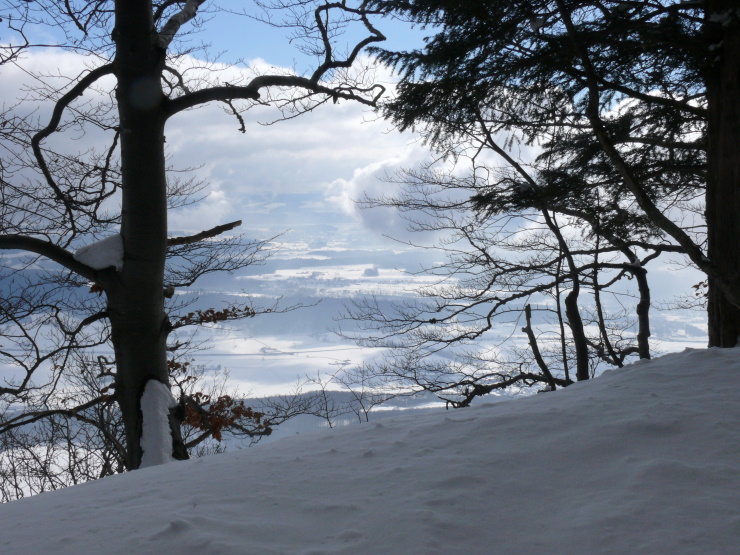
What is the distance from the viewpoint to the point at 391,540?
156 cm

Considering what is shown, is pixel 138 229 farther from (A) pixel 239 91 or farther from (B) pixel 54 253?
(A) pixel 239 91

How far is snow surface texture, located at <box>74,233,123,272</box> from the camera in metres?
4.82

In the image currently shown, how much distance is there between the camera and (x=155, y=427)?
4.77 m

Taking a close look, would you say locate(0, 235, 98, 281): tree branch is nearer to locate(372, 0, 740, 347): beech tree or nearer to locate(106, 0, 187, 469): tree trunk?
locate(106, 0, 187, 469): tree trunk

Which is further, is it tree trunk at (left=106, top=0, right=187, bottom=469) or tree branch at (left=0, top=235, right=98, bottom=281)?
tree trunk at (left=106, top=0, right=187, bottom=469)

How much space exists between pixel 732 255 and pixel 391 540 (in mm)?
4705

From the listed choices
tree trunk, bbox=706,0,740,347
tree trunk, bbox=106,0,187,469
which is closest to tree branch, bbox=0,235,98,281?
tree trunk, bbox=106,0,187,469

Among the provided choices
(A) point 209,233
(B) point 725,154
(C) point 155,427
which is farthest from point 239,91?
(B) point 725,154

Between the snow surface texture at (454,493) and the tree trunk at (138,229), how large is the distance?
2.41m

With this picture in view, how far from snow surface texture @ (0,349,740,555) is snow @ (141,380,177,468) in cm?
216

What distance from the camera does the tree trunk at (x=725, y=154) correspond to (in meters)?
4.66

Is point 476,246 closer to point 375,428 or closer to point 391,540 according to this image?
point 375,428

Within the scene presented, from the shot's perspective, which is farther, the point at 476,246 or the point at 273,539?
the point at 476,246

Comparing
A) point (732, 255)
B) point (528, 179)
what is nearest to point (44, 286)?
point (528, 179)
